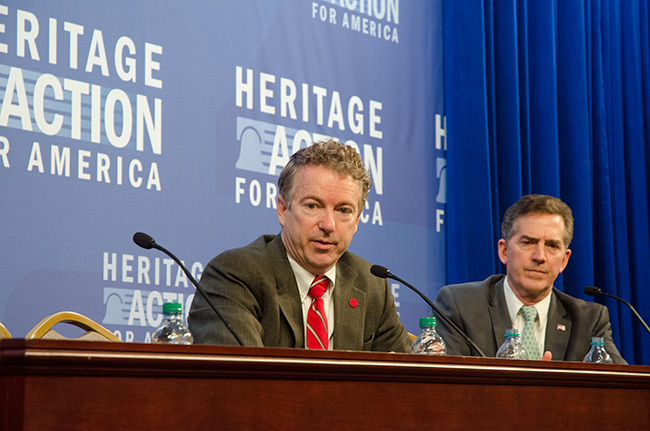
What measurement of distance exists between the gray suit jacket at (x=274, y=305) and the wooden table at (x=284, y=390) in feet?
2.23

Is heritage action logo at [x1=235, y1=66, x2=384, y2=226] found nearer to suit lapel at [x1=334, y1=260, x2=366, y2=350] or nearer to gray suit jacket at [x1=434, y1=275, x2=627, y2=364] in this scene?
gray suit jacket at [x1=434, y1=275, x2=627, y2=364]

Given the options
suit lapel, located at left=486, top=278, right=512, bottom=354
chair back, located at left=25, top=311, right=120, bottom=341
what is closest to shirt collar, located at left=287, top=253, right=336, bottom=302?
chair back, located at left=25, top=311, right=120, bottom=341

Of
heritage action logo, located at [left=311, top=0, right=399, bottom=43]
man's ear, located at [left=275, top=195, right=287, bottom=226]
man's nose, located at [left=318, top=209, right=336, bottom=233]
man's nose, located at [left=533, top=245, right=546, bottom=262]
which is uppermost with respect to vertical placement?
heritage action logo, located at [left=311, top=0, right=399, bottom=43]

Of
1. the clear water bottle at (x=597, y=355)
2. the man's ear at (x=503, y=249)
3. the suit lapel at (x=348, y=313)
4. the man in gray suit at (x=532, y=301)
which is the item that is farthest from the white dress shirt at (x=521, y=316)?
the suit lapel at (x=348, y=313)

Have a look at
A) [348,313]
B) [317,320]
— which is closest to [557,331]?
[348,313]

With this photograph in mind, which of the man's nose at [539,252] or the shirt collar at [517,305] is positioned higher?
the man's nose at [539,252]

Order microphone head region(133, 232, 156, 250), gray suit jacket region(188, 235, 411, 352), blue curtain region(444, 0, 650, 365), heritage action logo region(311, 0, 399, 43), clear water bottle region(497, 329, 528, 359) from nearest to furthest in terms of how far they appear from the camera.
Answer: microphone head region(133, 232, 156, 250), gray suit jacket region(188, 235, 411, 352), clear water bottle region(497, 329, 528, 359), heritage action logo region(311, 0, 399, 43), blue curtain region(444, 0, 650, 365)

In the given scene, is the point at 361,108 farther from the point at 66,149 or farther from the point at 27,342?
the point at 27,342

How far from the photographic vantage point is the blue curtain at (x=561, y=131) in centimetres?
434

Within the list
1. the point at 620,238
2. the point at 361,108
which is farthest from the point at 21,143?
the point at 620,238

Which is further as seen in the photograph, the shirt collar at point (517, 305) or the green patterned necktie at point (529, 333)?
the shirt collar at point (517, 305)

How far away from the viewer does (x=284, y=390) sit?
149cm

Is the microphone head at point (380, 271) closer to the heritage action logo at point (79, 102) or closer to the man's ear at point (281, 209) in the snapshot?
the man's ear at point (281, 209)

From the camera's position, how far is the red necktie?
2486 mm
